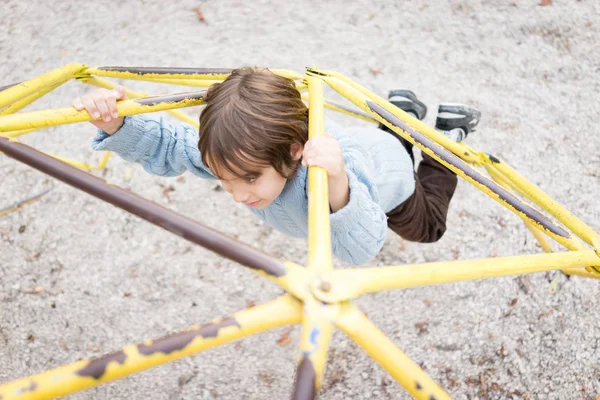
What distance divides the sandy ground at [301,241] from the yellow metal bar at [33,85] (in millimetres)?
877

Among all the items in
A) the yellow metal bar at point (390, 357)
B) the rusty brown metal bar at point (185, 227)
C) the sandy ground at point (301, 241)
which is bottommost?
the sandy ground at point (301, 241)

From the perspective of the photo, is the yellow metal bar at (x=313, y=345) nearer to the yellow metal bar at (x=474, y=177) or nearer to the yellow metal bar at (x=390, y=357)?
the yellow metal bar at (x=390, y=357)

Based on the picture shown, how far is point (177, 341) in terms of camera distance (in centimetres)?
55

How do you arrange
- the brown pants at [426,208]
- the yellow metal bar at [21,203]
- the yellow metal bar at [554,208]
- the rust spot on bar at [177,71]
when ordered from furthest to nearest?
the yellow metal bar at [21,203] < the brown pants at [426,208] < the rust spot on bar at [177,71] < the yellow metal bar at [554,208]

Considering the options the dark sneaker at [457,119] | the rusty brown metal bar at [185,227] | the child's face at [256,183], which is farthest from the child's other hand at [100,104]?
the dark sneaker at [457,119]

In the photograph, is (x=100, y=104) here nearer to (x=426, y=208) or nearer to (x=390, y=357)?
(x=390, y=357)

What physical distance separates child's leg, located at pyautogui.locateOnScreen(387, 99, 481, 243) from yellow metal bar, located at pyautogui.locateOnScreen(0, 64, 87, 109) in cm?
89

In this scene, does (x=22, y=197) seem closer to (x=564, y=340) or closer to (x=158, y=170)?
(x=158, y=170)

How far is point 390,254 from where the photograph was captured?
187 centimetres

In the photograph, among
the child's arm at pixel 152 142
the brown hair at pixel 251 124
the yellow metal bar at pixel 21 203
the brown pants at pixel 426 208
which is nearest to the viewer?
the brown hair at pixel 251 124

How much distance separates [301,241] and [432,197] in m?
0.56

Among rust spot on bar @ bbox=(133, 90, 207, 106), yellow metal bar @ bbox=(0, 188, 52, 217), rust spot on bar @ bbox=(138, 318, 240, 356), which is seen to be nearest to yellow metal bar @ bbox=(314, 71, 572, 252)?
rust spot on bar @ bbox=(133, 90, 207, 106)

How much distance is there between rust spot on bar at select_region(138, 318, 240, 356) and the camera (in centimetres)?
54

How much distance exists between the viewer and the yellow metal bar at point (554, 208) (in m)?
0.99
